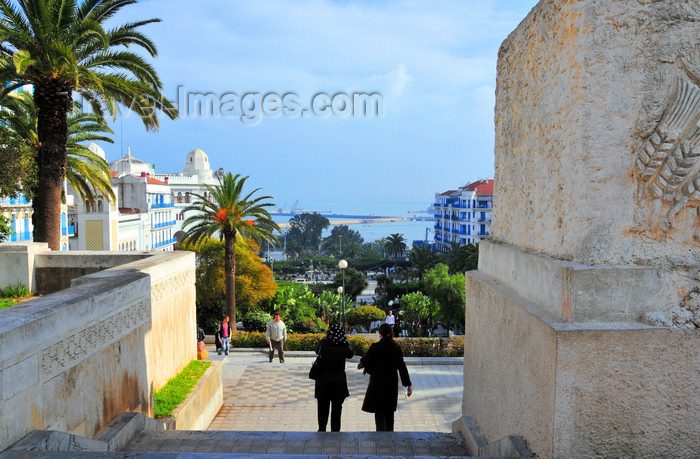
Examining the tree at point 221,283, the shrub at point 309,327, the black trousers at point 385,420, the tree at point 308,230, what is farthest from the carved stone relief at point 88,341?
the tree at point 308,230

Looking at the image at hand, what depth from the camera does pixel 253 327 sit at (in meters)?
21.4

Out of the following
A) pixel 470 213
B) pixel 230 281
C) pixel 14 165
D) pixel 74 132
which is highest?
pixel 74 132

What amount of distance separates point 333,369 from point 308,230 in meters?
114

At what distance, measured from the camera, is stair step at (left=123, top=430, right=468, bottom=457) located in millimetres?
4461

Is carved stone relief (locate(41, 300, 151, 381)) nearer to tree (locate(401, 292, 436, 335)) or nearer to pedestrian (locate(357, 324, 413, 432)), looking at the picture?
pedestrian (locate(357, 324, 413, 432))

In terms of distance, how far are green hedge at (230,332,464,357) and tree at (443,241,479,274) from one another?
2194 centimetres

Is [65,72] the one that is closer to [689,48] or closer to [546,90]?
[546,90]

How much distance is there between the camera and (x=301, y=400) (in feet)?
34.2

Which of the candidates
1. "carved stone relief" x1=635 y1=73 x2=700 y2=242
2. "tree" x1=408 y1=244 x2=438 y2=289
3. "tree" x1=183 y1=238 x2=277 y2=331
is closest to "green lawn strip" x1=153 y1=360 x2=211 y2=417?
"carved stone relief" x1=635 y1=73 x2=700 y2=242

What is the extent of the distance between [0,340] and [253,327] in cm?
1867

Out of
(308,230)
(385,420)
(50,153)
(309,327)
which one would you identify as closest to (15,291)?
(50,153)

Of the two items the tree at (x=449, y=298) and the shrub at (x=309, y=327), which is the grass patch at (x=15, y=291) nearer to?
the shrub at (x=309, y=327)

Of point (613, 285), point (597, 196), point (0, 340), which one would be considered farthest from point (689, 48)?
point (0, 340)

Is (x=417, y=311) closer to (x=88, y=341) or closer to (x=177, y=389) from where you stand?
(x=177, y=389)
